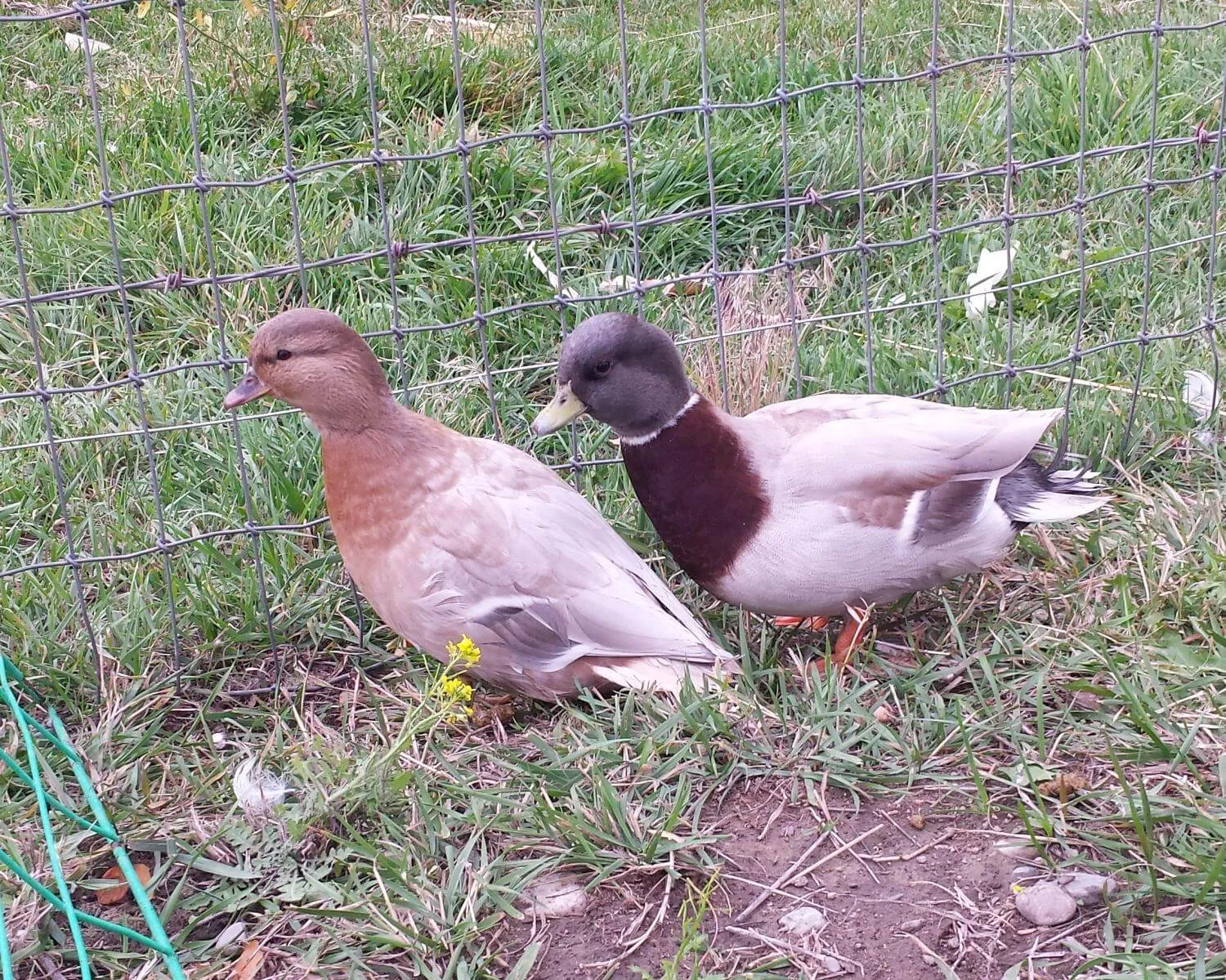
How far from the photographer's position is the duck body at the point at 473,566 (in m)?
2.95

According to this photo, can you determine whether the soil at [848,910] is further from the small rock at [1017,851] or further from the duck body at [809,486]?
the duck body at [809,486]

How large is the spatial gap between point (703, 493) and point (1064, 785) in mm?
974

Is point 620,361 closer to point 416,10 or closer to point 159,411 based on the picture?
point 159,411

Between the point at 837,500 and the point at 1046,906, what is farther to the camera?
the point at 837,500

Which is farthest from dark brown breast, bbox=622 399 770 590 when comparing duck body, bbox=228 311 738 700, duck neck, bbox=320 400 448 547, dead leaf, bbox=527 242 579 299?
dead leaf, bbox=527 242 579 299

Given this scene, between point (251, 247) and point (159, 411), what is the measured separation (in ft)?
2.33

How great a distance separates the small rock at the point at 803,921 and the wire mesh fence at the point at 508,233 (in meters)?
1.38

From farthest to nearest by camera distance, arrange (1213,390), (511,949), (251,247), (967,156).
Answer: (967,156), (251,247), (1213,390), (511,949)

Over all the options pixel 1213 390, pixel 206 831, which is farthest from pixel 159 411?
pixel 1213 390

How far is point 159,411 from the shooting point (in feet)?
12.6

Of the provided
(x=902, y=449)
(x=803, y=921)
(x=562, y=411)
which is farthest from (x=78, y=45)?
(x=803, y=921)

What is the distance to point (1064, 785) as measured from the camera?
2.59 m

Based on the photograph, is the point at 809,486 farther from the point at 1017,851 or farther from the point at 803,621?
the point at 1017,851

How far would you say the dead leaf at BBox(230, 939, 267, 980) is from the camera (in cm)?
240
